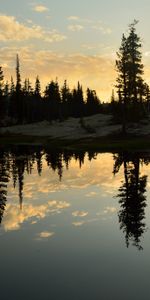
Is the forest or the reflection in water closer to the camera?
the reflection in water

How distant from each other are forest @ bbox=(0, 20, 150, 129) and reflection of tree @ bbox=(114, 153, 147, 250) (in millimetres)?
37747

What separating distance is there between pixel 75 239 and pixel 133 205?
246 inches

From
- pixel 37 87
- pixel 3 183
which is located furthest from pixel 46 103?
pixel 3 183

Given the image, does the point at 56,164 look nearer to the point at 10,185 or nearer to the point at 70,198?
the point at 10,185

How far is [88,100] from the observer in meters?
152

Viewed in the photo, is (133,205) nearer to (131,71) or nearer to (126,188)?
(126,188)

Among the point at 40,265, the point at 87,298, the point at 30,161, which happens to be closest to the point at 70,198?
the point at 40,265

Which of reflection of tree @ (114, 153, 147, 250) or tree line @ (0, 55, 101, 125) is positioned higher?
tree line @ (0, 55, 101, 125)

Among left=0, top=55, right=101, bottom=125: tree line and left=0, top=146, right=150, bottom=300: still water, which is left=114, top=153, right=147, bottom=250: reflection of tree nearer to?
left=0, top=146, right=150, bottom=300: still water

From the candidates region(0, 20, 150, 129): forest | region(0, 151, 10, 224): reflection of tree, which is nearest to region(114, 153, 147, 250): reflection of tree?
region(0, 151, 10, 224): reflection of tree

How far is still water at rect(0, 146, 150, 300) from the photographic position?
10.1 m

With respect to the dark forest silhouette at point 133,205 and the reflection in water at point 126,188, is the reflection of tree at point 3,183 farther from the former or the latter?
the dark forest silhouette at point 133,205

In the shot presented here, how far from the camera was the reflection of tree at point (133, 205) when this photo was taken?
49.6 feet

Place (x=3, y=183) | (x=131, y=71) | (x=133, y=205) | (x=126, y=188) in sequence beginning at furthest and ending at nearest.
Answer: (x=131, y=71)
(x=3, y=183)
(x=126, y=188)
(x=133, y=205)
